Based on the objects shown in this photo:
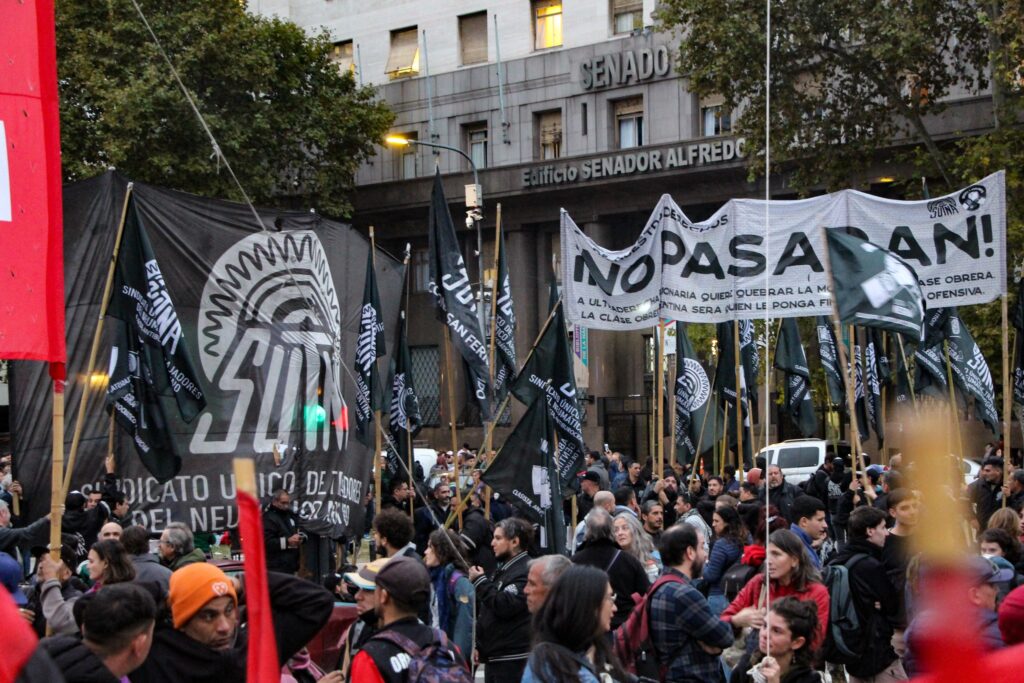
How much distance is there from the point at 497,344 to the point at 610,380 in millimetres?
26946

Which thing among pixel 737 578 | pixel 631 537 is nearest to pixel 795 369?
pixel 631 537

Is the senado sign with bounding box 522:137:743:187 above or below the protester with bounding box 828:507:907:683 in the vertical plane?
above

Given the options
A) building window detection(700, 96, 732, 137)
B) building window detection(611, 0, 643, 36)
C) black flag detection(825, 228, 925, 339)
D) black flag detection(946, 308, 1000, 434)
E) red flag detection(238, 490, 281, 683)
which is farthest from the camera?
building window detection(611, 0, 643, 36)

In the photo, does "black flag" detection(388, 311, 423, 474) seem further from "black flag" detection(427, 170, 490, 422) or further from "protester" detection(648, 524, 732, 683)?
"protester" detection(648, 524, 732, 683)

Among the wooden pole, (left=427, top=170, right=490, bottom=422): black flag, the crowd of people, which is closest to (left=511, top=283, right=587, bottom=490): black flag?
(left=427, top=170, right=490, bottom=422): black flag

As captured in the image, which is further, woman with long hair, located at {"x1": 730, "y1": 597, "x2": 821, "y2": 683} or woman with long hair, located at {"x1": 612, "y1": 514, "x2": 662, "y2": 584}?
woman with long hair, located at {"x1": 612, "y1": 514, "x2": 662, "y2": 584}

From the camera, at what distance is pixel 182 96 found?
107 feet

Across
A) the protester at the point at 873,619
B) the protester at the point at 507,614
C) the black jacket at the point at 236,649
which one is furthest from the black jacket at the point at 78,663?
the protester at the point at 873,619

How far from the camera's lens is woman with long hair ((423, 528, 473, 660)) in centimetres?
782

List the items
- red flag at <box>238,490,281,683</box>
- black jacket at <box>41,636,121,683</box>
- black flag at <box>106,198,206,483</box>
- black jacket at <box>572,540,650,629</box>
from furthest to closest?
black flag at <box>106,198,206,483</box>, black jacket at <box>572,540,650,629</box>, black jacket at <box>41,636,121,683</box>, red flag at <box>238,490,281,683</box>

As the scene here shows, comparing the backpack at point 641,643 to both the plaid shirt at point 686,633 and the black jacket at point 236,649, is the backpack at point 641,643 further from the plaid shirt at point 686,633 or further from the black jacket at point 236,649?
the black jacket at point 236,649

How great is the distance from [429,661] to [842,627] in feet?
9.85

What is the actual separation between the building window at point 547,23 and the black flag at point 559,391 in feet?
96.1

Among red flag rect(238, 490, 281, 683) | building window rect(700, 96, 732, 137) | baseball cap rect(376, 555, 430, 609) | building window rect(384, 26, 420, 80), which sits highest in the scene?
building window rect(384, 26, 420, 80)
